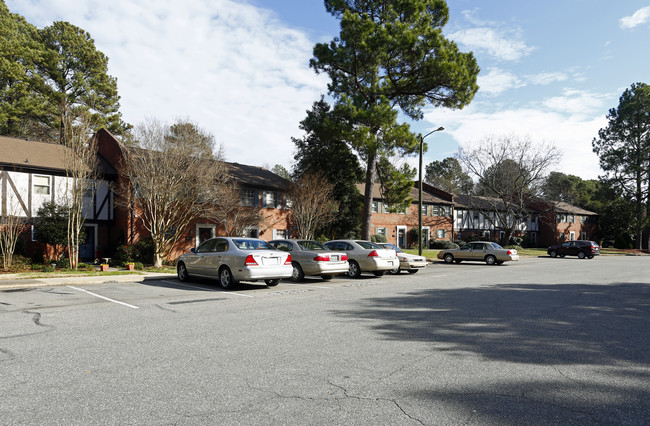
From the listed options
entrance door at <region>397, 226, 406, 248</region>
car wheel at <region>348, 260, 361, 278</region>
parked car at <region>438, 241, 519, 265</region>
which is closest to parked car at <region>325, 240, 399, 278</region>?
car wheel at <region>348, 260, 361, 278</region>

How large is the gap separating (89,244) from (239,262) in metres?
16.7

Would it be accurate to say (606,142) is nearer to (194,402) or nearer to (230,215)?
(230,215)

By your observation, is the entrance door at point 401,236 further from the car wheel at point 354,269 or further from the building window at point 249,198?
the car wheel at point 354,269

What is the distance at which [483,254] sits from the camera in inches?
1088

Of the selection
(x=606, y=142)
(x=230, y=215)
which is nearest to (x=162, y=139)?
(x=230, y=215)

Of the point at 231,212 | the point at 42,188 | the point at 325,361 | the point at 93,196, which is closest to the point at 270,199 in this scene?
the point at 231,212

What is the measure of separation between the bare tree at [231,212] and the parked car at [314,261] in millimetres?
9346

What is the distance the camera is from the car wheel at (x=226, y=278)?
12.8m

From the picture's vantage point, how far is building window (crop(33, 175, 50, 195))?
2253 centimetres

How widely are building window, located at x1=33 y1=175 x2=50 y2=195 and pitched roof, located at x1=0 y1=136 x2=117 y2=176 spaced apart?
0.41m

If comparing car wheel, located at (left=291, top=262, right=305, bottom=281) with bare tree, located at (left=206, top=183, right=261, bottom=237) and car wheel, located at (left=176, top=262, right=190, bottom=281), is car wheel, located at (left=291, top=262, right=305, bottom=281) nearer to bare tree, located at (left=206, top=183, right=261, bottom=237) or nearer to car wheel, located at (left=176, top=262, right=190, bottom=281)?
car wheel, located at (left=176, top=262, right=190, bottom=281)

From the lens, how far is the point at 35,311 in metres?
8.97

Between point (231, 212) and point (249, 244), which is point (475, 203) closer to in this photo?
point (231, 212)

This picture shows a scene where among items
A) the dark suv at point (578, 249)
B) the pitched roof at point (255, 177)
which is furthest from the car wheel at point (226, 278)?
the dark suv at point (578, 249)
